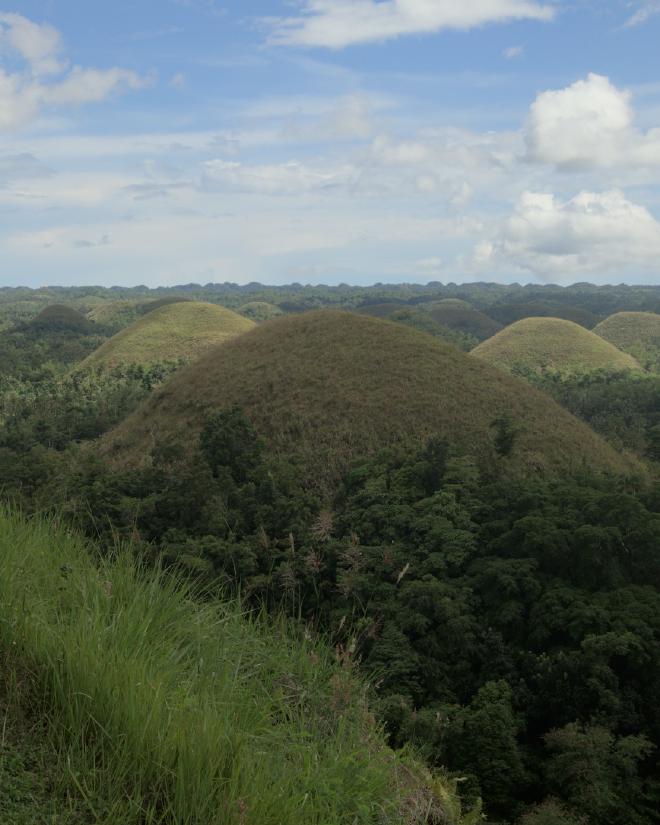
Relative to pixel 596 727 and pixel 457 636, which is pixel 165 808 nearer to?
pixel 596 727

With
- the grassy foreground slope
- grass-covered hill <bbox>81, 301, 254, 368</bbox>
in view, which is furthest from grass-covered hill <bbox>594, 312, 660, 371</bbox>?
the grassy foreground slope

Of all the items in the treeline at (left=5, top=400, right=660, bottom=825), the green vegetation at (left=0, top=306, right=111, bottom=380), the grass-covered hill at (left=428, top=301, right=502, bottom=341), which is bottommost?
the treeline at (left=5, top=400, right=660, bottom=825)

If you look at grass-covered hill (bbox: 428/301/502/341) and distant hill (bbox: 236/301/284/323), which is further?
distant hill (bbox: 236/301/284/323)

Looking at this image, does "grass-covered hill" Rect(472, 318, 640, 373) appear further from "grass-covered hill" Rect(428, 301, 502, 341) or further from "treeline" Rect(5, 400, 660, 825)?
"treeline" Rect(5, 400, 660, 825)

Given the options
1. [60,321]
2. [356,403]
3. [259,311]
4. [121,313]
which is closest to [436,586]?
[356,403]

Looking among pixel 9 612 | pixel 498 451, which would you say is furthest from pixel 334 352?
pixel 9 612

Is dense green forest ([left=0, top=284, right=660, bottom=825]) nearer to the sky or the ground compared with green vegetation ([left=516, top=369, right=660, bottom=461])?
nearer to the ground
